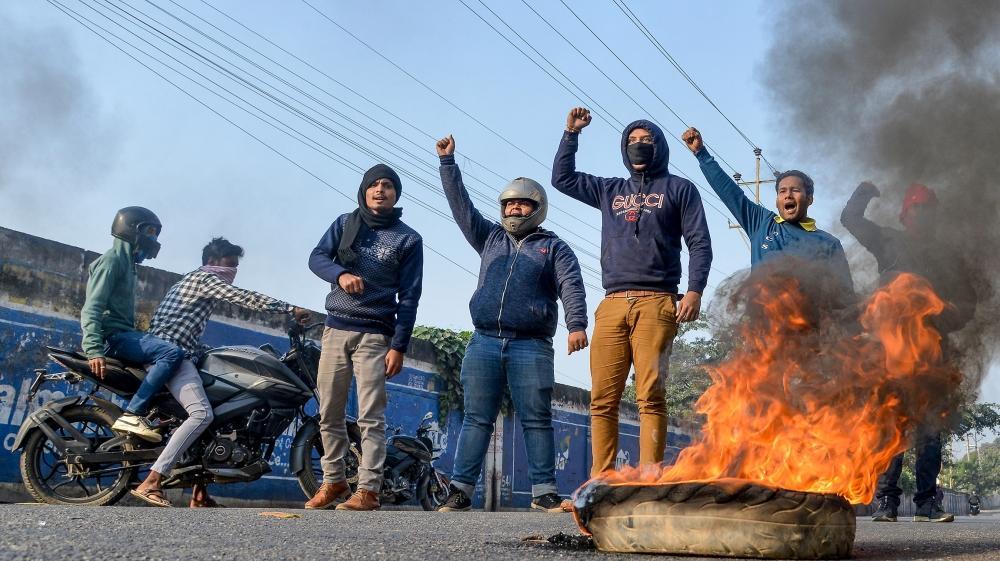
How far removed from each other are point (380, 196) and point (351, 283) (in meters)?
0.73

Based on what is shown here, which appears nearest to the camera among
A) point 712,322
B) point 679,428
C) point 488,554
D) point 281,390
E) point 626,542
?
point 488,554

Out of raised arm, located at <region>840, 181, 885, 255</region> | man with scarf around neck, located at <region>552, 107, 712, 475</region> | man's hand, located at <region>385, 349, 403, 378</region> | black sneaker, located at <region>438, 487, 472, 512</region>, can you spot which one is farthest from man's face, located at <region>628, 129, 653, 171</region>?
black sneaker, located at <region>438, 487, 472, 512</region>

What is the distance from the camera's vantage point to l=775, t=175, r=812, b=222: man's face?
17.6ft

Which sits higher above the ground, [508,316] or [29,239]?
[29,239]

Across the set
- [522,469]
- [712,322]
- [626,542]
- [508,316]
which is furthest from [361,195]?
[522,469]

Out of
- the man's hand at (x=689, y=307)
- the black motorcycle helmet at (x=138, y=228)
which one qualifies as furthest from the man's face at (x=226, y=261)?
the man's hand at (x=689, y=307)

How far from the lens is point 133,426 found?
6.07 m

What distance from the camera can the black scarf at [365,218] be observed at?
6.09 m

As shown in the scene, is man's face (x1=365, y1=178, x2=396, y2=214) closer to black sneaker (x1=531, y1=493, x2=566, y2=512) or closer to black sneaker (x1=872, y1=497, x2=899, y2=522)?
black sneaker (x1=531, y1=493, x2=566, y2=512)

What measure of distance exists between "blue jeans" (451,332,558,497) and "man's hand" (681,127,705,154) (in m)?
1.56

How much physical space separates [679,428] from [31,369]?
18635mm

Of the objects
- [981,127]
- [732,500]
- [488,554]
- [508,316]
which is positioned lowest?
[488,554]

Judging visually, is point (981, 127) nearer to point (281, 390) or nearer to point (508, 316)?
point (508, 316)

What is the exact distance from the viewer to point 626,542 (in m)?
3.11
